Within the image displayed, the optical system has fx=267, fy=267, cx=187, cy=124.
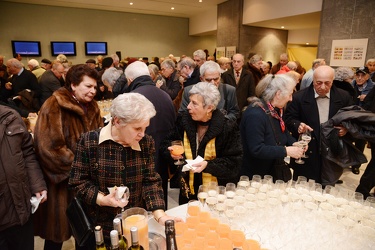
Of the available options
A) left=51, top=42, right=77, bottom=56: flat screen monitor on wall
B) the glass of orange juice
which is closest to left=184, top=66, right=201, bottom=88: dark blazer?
the glass of orange juice

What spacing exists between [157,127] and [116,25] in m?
11.7

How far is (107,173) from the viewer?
1.60 metres

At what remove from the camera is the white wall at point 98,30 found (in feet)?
35.6

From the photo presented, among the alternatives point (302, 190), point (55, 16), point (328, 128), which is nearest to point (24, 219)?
point (302, 190)

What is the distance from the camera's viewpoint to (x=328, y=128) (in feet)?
8.39

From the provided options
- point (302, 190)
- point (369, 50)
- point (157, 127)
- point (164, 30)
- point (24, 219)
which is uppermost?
point (164, 30)

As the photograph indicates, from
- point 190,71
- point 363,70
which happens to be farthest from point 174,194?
point 363,70

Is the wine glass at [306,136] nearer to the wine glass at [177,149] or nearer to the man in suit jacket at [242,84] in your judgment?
the wine glass at [177,149]

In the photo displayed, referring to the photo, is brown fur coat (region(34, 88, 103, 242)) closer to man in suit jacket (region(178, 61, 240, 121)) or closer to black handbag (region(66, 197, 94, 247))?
black handbag (region(66, 197, 94, 247))

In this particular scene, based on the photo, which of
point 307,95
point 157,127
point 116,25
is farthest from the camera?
point 116,25

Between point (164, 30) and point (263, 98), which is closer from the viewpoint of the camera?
point (263, 98)

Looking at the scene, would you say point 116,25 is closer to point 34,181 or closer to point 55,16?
point 55,16

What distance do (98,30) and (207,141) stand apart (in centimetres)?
1218

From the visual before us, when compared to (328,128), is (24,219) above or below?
below
